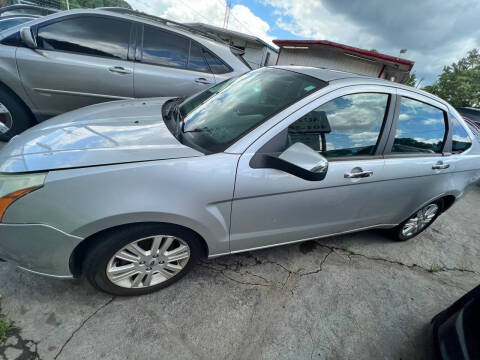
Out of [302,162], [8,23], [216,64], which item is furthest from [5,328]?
[8,23]

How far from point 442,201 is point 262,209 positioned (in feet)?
7.72

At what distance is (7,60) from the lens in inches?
107

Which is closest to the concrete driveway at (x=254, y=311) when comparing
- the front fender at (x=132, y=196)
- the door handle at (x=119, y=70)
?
the front fender at (x=132, y=196)

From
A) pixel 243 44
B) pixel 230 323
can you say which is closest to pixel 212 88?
pixel 230 323

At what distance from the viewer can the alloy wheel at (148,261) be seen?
150 centimetres

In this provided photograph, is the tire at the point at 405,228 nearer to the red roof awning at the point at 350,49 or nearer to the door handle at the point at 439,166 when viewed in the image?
the door handle at the point at 439,166

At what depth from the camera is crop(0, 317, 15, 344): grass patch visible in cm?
135

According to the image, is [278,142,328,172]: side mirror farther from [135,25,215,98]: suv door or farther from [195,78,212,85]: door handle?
[195,78,212,85]: door handle

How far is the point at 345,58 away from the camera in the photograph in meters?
14.9

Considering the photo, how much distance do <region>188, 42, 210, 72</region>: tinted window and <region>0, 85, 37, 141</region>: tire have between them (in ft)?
6.99

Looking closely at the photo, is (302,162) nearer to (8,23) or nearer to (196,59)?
(196,59)

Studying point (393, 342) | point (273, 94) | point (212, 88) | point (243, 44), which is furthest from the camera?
point (243, 44)

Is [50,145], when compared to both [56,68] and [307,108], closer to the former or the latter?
[307,108]

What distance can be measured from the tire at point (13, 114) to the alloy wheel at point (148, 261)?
8.65 ft
